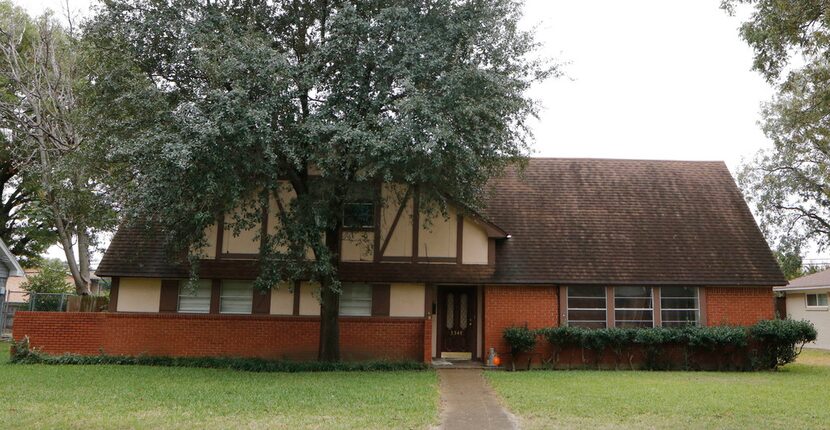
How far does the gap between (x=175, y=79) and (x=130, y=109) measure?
4.65 feet

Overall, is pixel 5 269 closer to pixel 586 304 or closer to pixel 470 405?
pixel 470 405

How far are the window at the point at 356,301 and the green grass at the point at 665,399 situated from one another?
170 inches

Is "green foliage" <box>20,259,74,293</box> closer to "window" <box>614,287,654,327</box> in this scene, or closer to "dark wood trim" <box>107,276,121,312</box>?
"dark wood trim" <box>107,276,121,312</box>

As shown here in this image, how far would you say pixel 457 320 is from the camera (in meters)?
→ 18.9

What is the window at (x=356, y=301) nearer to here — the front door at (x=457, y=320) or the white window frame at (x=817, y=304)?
the front door at (x=457, y=320)

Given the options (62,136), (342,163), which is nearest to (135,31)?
(342,163)

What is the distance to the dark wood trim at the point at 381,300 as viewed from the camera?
1764 cm

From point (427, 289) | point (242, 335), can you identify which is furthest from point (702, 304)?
point (242, 335)

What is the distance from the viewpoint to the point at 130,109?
13.2 m

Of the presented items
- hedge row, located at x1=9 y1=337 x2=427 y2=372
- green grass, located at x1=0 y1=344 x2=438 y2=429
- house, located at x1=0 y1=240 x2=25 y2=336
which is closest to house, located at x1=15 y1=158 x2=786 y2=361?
hedge row, located at x1=9 y1=337 x2=427 y2=372

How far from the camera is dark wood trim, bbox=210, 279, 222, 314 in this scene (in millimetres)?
17591

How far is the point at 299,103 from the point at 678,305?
1260 centimetres

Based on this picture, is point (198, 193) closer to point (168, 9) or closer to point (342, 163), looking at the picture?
point (342, 163)

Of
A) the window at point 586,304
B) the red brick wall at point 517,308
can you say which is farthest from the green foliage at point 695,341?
the window at point 586,304
